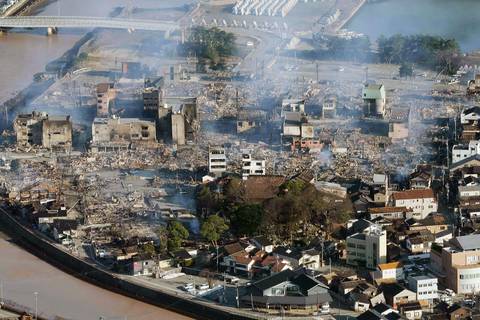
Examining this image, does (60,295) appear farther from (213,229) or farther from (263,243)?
(263,243)

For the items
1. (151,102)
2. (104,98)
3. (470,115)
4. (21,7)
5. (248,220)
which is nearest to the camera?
(248,220)

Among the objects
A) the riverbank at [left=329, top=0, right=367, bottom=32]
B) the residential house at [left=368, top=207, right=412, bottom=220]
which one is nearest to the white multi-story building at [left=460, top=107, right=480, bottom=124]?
→ the residential house at [left=368, top=207, right=412, bottom=220]

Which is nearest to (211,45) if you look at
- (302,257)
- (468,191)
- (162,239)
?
(468,191)

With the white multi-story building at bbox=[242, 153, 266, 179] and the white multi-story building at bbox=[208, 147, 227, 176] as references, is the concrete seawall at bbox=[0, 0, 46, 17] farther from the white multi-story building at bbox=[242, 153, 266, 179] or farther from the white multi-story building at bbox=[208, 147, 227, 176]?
the white multi-story building at bbox=[242, 153, 266, 179]

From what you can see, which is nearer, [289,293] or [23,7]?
[289,293]

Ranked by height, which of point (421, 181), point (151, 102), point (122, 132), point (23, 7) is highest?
point (23, 7)

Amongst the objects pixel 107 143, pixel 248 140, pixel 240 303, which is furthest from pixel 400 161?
pixel 240 303

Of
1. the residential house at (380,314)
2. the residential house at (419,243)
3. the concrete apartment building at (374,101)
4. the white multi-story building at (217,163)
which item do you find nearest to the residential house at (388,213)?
the residential house at (419,243)

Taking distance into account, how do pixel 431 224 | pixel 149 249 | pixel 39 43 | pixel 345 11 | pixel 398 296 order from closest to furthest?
pixel 398 296, pixel 149 249, pixel 431 224, pixel 39 43, pixel 345 11

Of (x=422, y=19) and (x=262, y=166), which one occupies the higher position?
(x=422, y=19)
